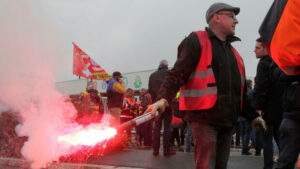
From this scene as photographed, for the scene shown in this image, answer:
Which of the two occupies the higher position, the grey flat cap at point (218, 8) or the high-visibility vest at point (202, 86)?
the grey flat cap at point (218, 8)

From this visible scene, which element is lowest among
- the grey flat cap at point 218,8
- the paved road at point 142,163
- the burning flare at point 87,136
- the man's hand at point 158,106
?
the paved road at point 142,163

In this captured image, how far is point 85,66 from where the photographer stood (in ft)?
37.9

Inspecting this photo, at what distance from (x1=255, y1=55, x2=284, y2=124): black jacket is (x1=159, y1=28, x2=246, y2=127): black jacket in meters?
1.54

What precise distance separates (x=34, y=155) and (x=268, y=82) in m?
3.62

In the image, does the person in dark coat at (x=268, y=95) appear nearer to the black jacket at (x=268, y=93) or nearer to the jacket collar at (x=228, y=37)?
the black jacket at (x=268, y=93)

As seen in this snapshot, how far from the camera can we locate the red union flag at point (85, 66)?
1036cm

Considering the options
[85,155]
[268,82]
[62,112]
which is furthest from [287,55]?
[85,155]

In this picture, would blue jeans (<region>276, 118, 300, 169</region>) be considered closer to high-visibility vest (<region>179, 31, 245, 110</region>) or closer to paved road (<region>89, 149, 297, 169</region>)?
high-visibility vest (<region>179, 31, 245, 110</region>)

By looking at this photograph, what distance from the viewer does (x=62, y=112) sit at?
496 centimetres

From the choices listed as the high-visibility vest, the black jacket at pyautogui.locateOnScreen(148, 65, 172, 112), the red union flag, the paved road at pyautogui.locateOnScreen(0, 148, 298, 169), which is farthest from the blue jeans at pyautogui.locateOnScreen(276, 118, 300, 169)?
the red union flag

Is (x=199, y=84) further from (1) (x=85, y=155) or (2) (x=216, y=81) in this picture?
(1) (x=85, y=155)

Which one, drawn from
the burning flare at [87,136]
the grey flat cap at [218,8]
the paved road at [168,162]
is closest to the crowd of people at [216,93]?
the grey flat cap at [218,8]

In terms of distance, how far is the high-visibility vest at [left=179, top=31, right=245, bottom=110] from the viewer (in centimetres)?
260

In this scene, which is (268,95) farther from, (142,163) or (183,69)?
(142,163)
